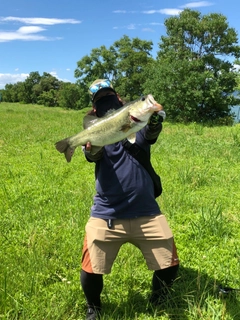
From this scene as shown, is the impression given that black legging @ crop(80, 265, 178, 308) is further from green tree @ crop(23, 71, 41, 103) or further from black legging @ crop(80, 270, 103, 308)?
green tree @ crop(23, 71, 41, 103)

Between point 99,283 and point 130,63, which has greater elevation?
point 130,63

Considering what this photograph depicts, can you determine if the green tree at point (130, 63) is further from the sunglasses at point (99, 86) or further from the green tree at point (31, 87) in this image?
the green tree at point (31, 87)

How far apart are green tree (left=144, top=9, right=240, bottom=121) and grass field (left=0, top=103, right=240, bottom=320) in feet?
42.6

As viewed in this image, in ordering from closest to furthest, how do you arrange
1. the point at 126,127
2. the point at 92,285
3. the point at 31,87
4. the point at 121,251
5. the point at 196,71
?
1. the point at 126,127
2. the point at 92,285
3. the point at 121,251
4. the point at 196,71
5. the point at 31,87

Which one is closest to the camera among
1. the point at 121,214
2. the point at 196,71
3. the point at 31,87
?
the point at 121,214

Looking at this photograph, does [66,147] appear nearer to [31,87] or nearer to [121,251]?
[121,251]

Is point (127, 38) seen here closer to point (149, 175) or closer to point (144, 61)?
point (144, 61)

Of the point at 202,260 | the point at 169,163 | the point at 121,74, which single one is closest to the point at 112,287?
the point at 202,260

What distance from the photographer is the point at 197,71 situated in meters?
20.3

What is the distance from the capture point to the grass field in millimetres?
3156

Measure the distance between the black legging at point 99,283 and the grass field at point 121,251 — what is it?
0.51 ft

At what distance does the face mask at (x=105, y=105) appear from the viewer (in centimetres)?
300

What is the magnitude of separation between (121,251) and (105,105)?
6.28 ft

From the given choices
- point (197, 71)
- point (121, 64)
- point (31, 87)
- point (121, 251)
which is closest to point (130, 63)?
point (121, 64)
